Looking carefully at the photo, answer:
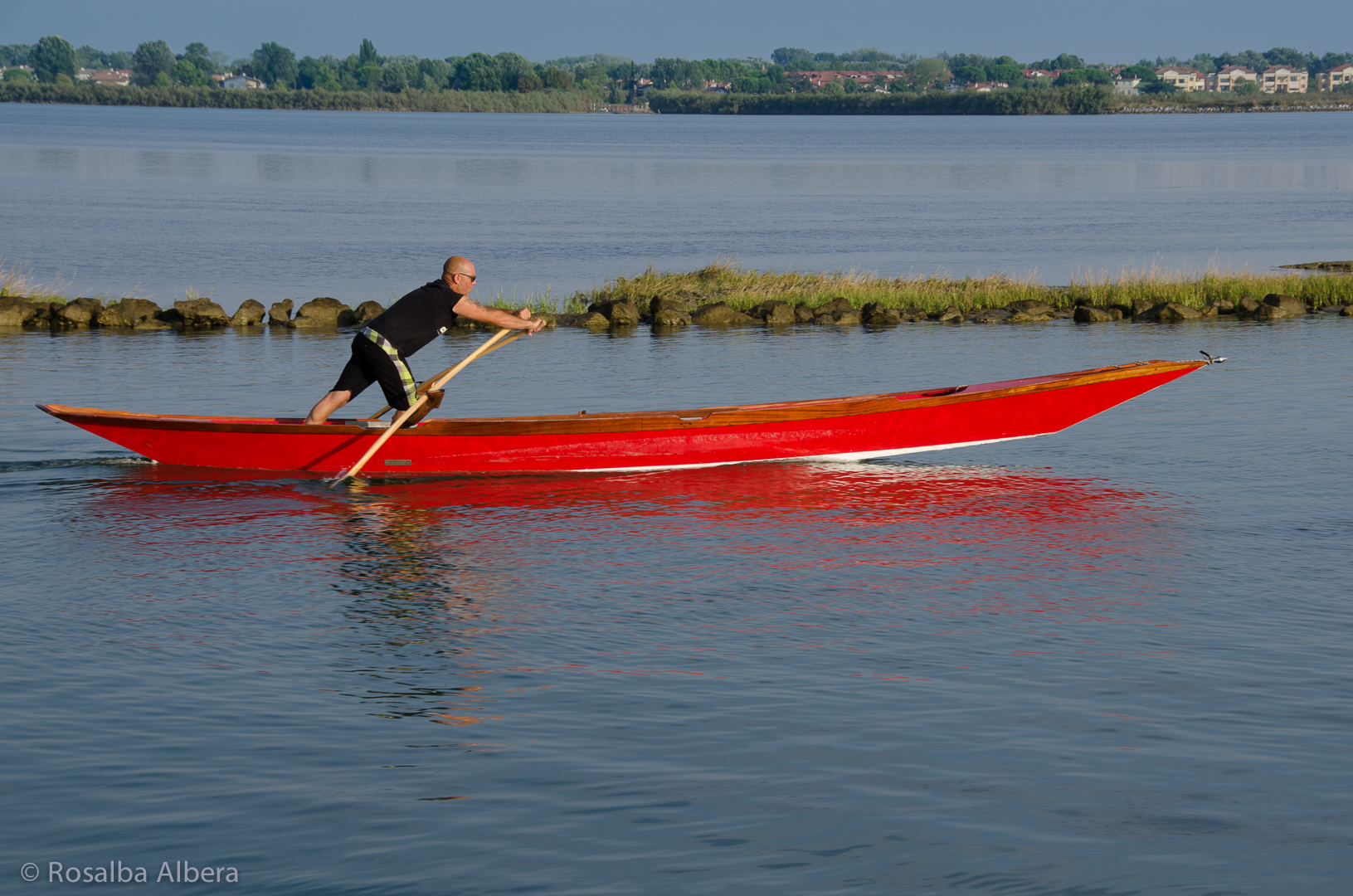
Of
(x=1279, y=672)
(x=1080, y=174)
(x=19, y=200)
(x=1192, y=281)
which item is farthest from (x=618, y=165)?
(x=1279, y=672)

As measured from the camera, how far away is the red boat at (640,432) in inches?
595

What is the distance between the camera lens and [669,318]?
29703mm

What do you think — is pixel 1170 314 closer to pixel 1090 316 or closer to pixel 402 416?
pixel 1090 316

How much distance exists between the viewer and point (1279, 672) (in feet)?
30.6

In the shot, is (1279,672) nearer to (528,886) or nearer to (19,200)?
(528,886)

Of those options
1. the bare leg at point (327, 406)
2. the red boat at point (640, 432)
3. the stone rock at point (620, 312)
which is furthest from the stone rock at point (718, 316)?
the bare leg at point (327, 406)

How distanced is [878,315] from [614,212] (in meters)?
35.5

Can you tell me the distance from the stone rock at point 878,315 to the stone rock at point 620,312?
472 cm

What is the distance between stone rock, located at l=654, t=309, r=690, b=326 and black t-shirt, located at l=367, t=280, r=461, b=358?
1517cm

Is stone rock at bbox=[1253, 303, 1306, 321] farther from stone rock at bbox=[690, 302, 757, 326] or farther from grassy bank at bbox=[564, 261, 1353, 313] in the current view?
stone rock at bbox=[690, 302, 757, 326]

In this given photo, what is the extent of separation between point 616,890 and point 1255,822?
315 centimetres

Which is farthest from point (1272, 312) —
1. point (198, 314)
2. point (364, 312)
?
point (198, 314)

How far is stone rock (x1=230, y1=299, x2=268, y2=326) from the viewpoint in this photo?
29.4 metres

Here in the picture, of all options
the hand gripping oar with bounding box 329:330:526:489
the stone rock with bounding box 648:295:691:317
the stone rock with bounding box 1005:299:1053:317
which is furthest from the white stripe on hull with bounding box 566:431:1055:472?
the stone rock with bounding box 1005:299:1053:317
